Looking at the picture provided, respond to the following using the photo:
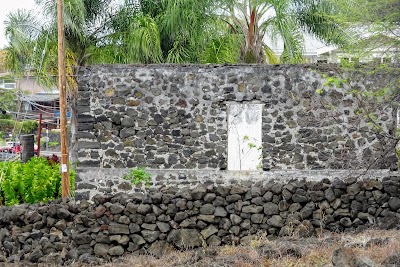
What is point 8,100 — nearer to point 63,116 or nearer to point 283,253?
point 63,116

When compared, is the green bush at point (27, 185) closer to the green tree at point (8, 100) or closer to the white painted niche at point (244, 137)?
the white painted niche at point (244, 137)

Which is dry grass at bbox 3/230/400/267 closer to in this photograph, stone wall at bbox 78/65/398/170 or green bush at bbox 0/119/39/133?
stone wall at bbox 78/65/398/170

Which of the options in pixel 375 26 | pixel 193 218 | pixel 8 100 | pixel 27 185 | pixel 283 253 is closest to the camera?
pixel 283 253

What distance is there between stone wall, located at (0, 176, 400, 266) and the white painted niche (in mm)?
1236

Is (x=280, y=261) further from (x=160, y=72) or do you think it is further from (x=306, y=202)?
(x=160, y=72)

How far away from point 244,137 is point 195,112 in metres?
1.23

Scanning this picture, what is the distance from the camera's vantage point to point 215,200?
40.1 ft

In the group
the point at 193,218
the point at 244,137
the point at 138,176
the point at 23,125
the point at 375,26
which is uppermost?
the point at 375,26

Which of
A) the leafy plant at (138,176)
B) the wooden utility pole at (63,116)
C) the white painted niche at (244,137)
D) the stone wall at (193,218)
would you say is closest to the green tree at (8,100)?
the wooden utility pole at (63,116)

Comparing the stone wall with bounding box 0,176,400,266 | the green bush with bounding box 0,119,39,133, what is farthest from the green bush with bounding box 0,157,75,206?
the green bush with bounding box 0,119,39,133

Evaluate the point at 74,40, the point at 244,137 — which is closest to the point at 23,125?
the point at 74,40

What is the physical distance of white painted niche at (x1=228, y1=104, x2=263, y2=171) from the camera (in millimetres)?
13750

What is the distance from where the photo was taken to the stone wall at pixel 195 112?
44.9 feet

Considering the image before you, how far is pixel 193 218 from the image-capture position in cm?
1210
